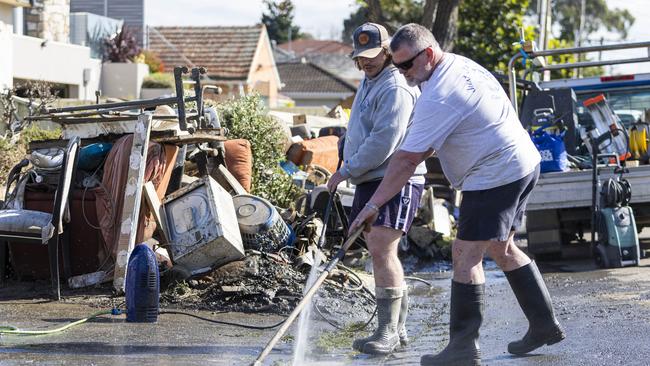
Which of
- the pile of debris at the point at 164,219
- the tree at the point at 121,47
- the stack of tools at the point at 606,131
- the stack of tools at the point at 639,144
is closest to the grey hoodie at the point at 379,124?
the pile of debris at the point at 164,219

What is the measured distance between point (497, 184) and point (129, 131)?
4279mm

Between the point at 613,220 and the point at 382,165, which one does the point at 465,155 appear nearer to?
the point at 382,165

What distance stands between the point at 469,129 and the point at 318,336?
2.09 metres

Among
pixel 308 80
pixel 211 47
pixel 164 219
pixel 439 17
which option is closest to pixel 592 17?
pixel 308 80

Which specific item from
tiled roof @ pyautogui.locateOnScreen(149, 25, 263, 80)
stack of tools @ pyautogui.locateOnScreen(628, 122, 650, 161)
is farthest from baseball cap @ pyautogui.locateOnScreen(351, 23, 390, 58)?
tiled roof @ pyautogui.locateOnScreen(149, 25, 263, 80)

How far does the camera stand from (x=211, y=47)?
44781 mm

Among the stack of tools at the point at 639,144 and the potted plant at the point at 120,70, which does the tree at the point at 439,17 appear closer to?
the stack of tools at the point at 639,144

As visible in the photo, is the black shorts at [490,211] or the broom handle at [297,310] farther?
the black shorts at [490,211]

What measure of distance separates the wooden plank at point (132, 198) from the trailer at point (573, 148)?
189 inches

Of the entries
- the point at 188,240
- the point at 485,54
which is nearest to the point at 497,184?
Result: the point at 188,240

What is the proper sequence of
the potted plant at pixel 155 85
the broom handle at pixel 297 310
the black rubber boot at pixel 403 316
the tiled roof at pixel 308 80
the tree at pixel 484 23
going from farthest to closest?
the tiled roof at pixel 308 80, the potted plant at pixel 155 85, the tree at pixel 484 23, the black rubber boot at pixel 403 316, the broom handle at pixel 297 310

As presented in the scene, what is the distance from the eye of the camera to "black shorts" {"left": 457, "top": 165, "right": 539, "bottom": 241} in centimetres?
575

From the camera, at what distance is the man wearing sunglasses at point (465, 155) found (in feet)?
18.5

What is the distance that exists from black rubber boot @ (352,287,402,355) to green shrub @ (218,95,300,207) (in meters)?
5.00
